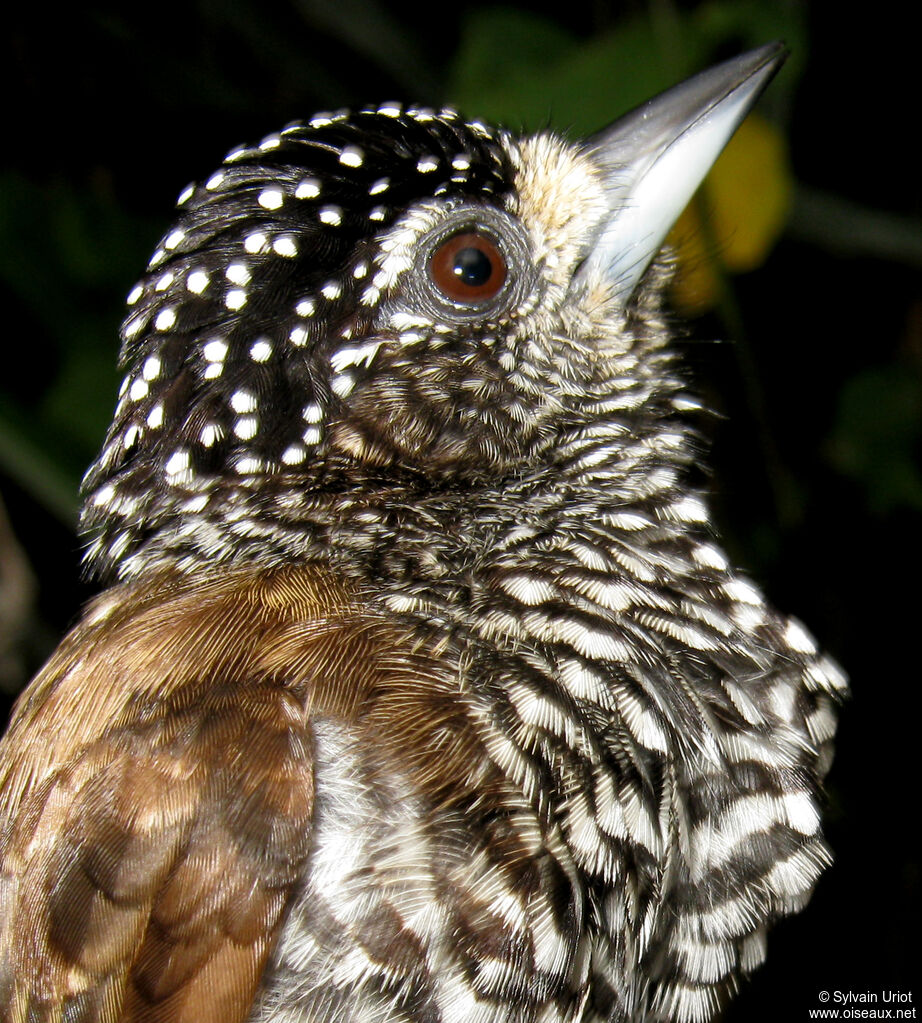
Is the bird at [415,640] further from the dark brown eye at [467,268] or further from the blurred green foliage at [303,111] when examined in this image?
the blurred green foliage at [303,111]

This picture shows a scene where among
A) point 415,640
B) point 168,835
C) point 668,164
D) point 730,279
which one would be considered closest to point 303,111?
point 730,279

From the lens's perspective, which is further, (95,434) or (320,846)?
(95,434)

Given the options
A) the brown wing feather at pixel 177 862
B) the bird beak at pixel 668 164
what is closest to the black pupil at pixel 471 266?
the bird beak at pixel 668 164

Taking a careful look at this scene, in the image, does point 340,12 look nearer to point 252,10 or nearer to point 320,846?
point 252,10

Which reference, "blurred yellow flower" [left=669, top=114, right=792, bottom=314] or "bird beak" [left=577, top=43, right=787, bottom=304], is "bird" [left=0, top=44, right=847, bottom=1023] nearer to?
"bird beak" [left=577, top=43, right=787, bottom=304]

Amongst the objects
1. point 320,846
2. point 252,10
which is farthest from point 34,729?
point 252,10

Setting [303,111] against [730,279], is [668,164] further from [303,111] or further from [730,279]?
[303,111]
